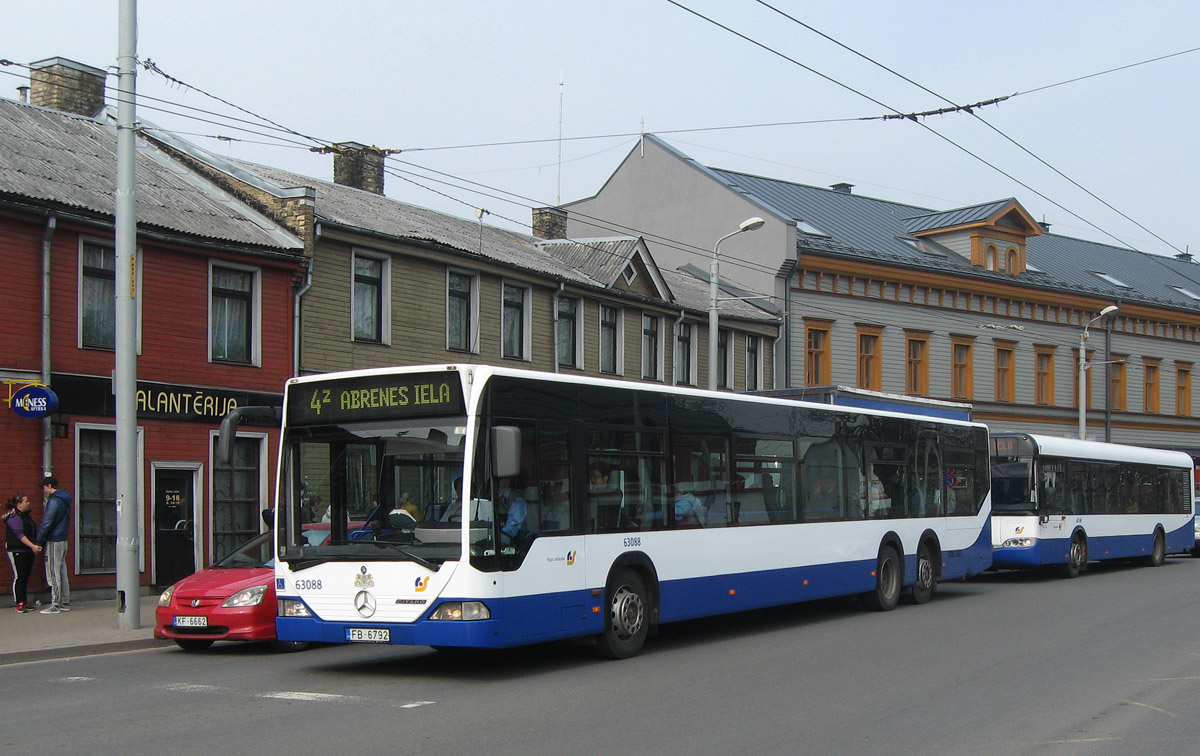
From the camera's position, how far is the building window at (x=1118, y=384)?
51.7 m

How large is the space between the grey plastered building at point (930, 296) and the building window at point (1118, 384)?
6 cm

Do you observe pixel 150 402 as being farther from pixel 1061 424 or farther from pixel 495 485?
pixel 1061 424

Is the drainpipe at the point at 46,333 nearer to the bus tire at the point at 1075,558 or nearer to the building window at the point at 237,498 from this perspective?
the building window at the point at 237,498

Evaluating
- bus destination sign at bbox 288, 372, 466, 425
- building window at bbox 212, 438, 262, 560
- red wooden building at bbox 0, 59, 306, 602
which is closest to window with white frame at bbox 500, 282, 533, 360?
red wooden building at bbox 0, 59, 306, 602

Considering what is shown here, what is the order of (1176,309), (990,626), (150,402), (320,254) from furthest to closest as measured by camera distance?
(1176,309), (320,254), (150,402), (990,626)

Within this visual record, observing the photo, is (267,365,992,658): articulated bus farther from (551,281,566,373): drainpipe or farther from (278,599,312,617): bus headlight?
(551,281,566,373): drainpipe

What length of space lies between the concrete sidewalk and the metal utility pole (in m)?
0.55

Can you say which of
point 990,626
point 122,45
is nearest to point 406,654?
point 990,626

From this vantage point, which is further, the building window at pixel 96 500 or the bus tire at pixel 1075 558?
the bus tire at pixel 1075 558

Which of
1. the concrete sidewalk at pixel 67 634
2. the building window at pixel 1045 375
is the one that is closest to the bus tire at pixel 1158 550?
the building window at pixel 1045 375

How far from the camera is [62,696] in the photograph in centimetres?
1070

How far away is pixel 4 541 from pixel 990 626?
13401 mm

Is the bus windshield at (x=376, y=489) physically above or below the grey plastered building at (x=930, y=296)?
below

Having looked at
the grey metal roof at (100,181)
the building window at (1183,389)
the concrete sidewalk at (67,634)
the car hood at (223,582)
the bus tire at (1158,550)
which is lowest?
the bus tire at (1158,550)
